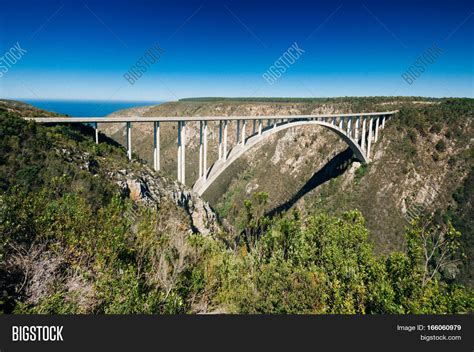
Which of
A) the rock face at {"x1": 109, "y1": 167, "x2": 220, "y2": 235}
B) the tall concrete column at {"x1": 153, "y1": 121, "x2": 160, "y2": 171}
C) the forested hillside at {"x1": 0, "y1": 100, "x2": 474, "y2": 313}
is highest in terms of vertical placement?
the tall concrete column at {"x1": 153, "y1": 121, "x2": 160, "y2": 171}

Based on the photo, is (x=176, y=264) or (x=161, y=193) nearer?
(x=176, y=264)

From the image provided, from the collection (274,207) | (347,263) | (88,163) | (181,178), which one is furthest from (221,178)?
(347,263)

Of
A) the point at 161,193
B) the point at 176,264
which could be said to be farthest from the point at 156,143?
the point at 176,264

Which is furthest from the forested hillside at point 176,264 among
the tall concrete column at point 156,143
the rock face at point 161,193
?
the tall concrete column at point 156,143

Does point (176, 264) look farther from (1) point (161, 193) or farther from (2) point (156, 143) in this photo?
(2) point (156, 143)

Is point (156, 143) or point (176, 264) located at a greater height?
point (156, 143)

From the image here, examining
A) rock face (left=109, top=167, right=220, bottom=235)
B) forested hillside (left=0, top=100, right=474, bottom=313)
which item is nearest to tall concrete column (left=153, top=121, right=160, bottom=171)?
rock face (left=109, top=167, right=220, bottom=235)

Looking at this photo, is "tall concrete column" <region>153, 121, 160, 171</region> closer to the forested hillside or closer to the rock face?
the rock face

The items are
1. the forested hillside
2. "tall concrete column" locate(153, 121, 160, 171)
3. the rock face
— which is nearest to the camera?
the forested hillside
